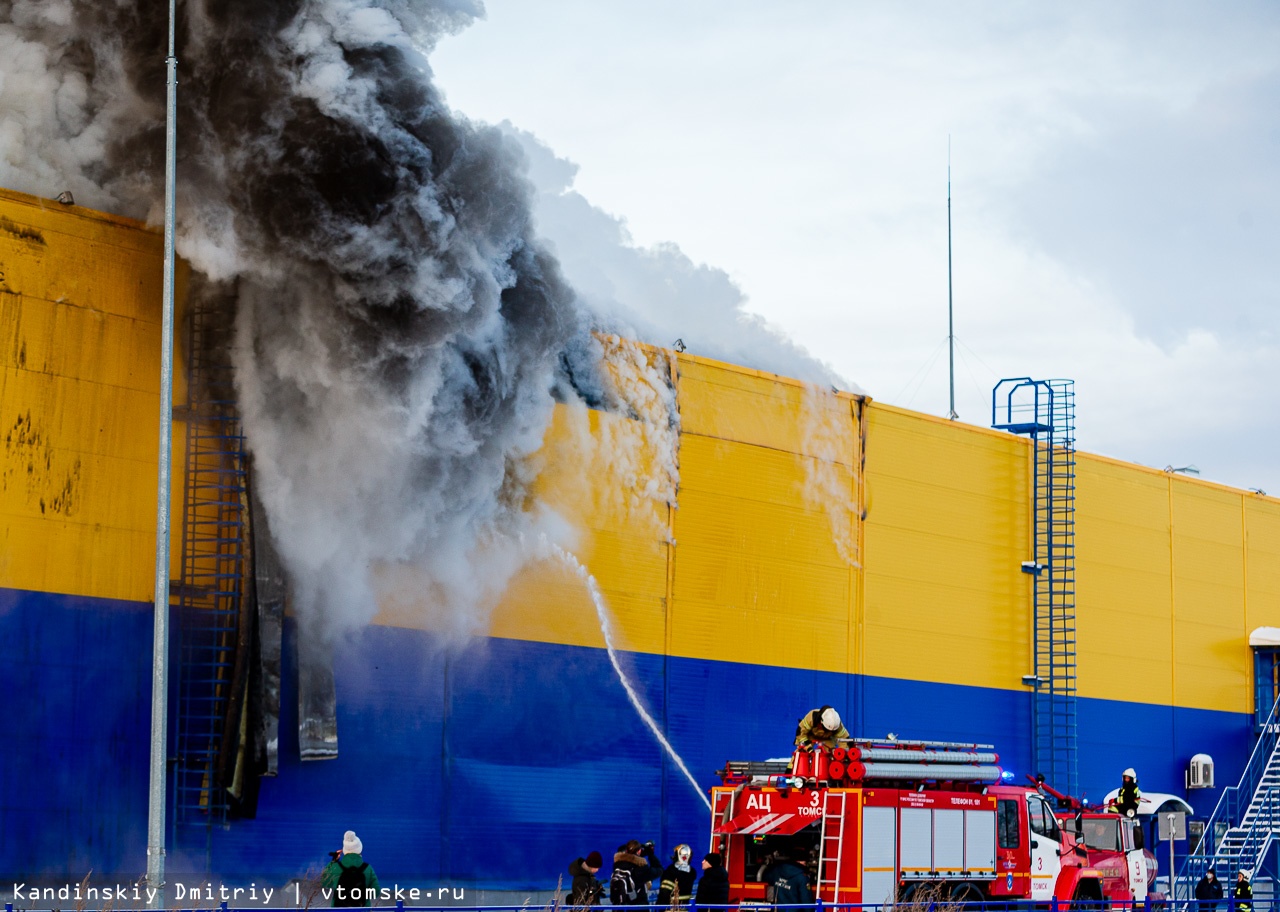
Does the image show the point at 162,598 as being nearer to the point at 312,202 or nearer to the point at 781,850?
the point at 312,202

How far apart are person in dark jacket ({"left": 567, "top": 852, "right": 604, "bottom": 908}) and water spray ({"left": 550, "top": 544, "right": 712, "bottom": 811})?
21.7ft

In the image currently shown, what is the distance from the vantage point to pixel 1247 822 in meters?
40.2

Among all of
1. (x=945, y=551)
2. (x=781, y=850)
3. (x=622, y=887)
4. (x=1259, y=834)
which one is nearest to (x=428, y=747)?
(x=622, y=887)

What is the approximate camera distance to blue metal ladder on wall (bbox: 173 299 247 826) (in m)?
22.3

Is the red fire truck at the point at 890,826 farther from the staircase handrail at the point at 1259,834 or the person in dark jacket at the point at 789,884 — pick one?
the staircase handrail at the point at 1259,834

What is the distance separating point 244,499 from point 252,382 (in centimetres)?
161

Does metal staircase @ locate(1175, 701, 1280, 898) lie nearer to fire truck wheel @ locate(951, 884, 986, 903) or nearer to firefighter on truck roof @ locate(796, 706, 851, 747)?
fire truck wheel @ locate(951, 884, 986, 903)

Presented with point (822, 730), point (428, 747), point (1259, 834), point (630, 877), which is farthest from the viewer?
point (1259, 834)

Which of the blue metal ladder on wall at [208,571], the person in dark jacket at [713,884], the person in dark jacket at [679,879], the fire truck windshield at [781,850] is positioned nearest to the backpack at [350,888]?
the person in dark jacket at [713,884]

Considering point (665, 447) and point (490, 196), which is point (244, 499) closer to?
point (490, 196)

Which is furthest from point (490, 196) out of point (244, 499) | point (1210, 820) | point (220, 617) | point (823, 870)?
point (1210, 820)

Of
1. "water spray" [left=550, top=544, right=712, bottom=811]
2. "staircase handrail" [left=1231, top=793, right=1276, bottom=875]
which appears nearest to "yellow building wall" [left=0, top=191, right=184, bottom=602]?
"water spray" [left=550, top=544, right=712, bottom=811]

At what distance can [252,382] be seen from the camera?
23.0 m

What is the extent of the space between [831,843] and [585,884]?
3115 millimetres
